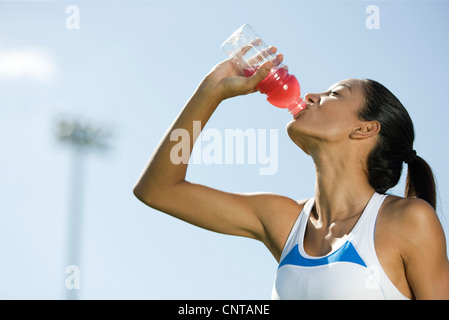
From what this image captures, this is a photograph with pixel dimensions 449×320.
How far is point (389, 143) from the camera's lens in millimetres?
2684

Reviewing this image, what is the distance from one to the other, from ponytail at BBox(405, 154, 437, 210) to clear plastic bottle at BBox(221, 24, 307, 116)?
633mm

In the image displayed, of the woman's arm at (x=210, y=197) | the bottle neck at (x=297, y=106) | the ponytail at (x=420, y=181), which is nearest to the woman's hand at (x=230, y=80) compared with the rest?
the woman's arm at (x=210, y=197)

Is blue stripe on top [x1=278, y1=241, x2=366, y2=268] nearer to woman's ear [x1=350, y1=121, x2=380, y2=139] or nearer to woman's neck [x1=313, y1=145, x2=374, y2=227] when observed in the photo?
woman's neck [x1=313, y1=145, x2=374, y2=227]

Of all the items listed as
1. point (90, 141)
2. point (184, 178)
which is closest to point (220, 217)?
point (184, 178)

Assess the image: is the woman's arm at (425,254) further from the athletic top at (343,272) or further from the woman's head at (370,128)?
the woman's head at (370,128)

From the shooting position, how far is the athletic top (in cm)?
219

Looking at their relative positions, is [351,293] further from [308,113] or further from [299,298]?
[308,113]

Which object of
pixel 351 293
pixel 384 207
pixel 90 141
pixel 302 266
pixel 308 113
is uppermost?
pixel 90 141

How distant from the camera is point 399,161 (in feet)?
9.08

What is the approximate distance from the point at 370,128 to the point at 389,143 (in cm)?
13

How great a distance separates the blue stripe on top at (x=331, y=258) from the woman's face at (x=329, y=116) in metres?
0.53

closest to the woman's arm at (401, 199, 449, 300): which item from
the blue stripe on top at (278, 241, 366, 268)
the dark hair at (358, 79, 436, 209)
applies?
the blue stripe on top at (278, 241, 366, 268)
